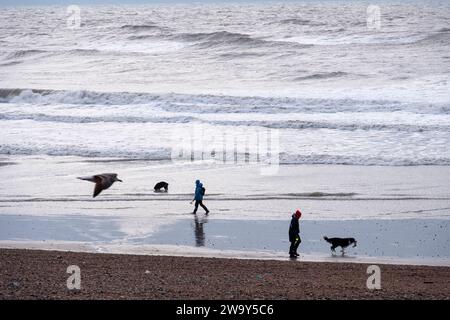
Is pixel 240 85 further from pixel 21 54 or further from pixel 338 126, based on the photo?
pixel 21 54

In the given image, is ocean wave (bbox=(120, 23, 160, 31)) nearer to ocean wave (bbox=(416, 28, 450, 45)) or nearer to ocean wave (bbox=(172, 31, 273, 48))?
ocean wave (bbox=(172, 31, 273, 48))

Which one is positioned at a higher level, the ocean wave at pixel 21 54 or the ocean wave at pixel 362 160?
the ocean wave at pixel 21 54

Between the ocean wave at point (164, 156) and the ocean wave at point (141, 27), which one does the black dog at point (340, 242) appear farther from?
the ocean wave at point (141, 27)

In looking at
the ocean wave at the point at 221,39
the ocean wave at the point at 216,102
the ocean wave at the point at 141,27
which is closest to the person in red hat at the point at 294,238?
the ocean wave at the point at 216,102

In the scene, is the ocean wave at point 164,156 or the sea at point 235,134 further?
the ocean wave at point 164,156

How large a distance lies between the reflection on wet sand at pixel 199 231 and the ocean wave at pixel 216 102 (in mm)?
18456

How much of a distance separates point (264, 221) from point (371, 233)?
7.57 ft

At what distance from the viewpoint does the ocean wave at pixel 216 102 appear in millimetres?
35906

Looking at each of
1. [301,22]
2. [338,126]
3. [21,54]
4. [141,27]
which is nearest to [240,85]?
[338,126]

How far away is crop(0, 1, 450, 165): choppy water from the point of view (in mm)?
28984

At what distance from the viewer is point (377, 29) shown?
6481 centimetres

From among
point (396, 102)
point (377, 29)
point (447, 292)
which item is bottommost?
point (447, 292)

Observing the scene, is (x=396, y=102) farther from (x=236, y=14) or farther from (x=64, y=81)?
(x=236, y=14)
